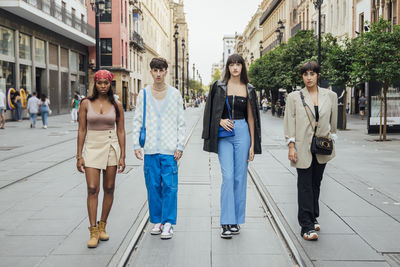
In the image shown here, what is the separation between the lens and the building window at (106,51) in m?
45.8

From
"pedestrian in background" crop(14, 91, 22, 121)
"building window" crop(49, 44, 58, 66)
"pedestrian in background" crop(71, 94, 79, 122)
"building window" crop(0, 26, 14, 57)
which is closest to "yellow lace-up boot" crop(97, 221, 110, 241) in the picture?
"pedestrian in background" crop(71, 94, 79, 122)

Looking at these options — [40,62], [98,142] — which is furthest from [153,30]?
[98,142]

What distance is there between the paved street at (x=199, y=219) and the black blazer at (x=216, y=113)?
3.29ft

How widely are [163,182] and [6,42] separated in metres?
24.3

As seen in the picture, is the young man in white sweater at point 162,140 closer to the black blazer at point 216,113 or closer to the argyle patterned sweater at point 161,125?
the argyle patterned sweater at point 161,125

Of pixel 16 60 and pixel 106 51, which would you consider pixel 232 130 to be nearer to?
pixel 16 60

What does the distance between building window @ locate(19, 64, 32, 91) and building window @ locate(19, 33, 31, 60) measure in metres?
0.64

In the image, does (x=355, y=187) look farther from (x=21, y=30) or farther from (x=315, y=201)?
(x=21, y=30)

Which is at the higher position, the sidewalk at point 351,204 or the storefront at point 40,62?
the storefront at point 40,62

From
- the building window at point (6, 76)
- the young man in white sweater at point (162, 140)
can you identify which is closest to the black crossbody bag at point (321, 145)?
the young man in white sweater at point (162, 140)

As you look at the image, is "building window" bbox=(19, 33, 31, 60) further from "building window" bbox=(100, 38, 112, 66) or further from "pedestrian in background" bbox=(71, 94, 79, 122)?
"building window" bbox=(100, 38, 112, 66)

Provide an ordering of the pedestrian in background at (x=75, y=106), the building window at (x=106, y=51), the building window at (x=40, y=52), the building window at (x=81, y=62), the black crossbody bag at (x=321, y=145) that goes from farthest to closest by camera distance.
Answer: the building window at (x=106, y=51), the building window at (x=81, y=62), the building window at (x=40, y=52), the pedestrian in background at (x=75, y=106), the black crossbody bag at (x=321, y=145)

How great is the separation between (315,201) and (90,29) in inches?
1493

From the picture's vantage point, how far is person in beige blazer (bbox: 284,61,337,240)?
16.4 ft
